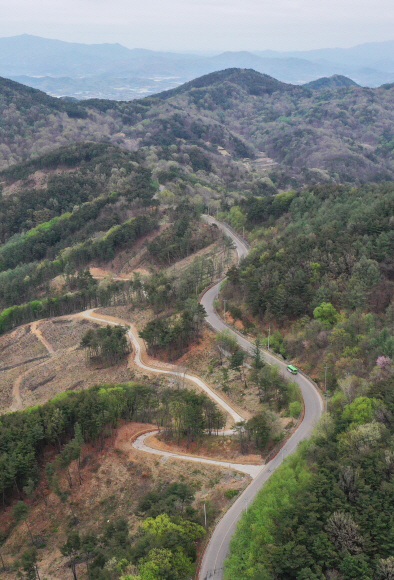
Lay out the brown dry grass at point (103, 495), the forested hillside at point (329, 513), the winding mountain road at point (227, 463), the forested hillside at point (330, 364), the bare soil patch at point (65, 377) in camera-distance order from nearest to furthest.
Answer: the forested hillside at point (329, 513), the forested hillside at point (330, 364), the winding mountain road at point (227, 463), the brown dry grass at point (103, 495), the bare soil patch at point (65, 377)

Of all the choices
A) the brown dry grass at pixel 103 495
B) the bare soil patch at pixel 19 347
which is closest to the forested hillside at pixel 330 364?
the brown dry grass at pixel 103 495

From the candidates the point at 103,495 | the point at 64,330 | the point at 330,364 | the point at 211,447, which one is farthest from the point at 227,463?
the point at 64,330

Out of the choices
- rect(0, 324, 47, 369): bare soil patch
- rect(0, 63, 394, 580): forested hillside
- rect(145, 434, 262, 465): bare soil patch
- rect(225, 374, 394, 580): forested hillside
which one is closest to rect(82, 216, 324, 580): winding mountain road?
rect(145, 434, 262, 465): bare soil patch

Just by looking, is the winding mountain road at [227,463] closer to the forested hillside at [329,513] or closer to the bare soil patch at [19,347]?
the forested hillside at [329,513]

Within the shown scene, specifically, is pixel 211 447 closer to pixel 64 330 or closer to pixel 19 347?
pixel 64 330

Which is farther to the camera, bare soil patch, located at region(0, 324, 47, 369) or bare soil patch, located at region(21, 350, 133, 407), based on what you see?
bare soil patch, located at region(0, 324, 47, 369)

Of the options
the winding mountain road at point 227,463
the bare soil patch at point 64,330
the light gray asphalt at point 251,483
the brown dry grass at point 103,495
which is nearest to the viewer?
the light gray asphalt at point 251,483

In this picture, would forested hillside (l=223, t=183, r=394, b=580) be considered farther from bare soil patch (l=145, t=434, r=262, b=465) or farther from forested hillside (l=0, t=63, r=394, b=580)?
bare soil patch (l=145, t=434, r=262, b=465)
